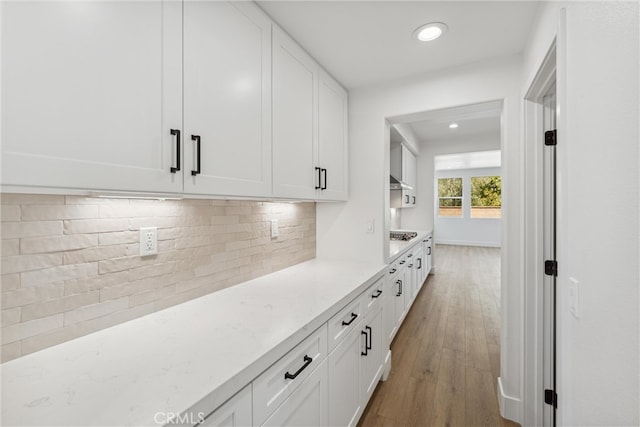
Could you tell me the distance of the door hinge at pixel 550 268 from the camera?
1637mm

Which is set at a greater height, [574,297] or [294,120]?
[294,120]

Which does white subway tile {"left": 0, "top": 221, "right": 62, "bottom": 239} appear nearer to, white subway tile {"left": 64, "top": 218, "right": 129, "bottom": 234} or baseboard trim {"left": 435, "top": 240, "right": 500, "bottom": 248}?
white subway tile {"left": 64, "top": 218, "right": 129, "bottom": 234}

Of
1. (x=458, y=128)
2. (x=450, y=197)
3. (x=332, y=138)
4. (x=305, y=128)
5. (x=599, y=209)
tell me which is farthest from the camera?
(x=450, y=197)

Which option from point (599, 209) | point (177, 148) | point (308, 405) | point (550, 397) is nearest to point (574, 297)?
point (599, 209)

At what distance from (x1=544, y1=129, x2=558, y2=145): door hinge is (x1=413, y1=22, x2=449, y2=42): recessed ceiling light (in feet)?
2.75

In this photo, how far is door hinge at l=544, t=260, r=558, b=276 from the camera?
1637 millimetres

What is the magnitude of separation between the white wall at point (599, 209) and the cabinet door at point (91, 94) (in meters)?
1.25

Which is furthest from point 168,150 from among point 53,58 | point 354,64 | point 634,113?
point 354,64

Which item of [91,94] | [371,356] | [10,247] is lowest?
→ [371,356]

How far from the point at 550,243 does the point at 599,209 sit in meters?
1.10

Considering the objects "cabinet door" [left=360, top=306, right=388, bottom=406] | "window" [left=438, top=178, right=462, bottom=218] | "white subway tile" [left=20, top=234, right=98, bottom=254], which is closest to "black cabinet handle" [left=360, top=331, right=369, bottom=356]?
"cabinet door" [left=360, top=306, right=388, bottom=406]

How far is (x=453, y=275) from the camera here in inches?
213

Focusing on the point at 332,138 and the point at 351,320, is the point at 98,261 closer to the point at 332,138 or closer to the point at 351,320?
the point at 351,320

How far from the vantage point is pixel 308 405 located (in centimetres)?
115
